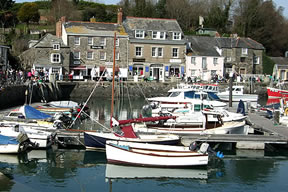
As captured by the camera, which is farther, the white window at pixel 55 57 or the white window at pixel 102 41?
the white window at pixel 102 41

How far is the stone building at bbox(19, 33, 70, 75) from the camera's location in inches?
2104

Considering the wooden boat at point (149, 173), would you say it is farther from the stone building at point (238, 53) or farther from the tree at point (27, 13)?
the tree at point (27, 13)

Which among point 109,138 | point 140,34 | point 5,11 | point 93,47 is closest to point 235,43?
point 140,34

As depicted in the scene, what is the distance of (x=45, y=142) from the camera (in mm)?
21922

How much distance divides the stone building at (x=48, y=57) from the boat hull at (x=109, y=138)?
33081 mm

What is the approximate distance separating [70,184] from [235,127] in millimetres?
11537

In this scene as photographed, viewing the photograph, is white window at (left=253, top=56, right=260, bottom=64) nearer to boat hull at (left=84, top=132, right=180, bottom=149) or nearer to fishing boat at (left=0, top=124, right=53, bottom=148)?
boat hull at (left=84, top=132, right=180, bottom=149)

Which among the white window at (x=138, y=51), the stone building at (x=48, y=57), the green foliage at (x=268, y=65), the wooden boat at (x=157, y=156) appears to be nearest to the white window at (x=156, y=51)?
the white window at (x=138, y=51)

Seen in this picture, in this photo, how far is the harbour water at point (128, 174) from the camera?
17016mm

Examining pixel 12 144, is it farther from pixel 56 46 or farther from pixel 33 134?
pixel 56 46

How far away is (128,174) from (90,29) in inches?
1644

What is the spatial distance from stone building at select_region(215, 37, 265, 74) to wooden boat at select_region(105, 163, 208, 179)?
156 ft

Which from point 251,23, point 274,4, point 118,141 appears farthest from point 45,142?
point 274,4

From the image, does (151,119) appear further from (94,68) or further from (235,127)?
(94,68)
